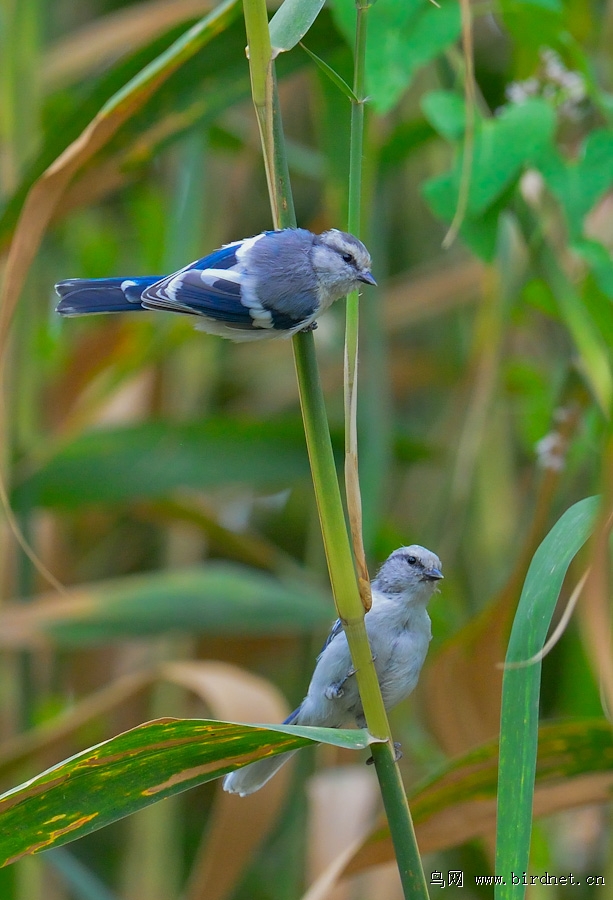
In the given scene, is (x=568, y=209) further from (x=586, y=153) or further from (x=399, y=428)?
(x=399, y=428)

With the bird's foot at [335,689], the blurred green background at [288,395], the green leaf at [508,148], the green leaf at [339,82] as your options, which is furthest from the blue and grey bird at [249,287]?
the bird's foot at [335,689]

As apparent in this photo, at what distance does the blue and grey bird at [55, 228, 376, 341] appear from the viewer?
3.37 ft

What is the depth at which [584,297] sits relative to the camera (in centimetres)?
159

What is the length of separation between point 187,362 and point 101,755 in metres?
1.70

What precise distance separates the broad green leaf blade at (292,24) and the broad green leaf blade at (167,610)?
3.92 ft

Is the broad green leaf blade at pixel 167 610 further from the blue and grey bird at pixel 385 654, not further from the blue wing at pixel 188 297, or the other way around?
the blue wing at pixel 188 297

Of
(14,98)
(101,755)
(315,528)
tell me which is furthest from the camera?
(315,528)

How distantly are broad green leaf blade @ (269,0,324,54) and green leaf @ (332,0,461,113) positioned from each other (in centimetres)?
46

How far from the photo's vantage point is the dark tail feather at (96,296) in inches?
41.5

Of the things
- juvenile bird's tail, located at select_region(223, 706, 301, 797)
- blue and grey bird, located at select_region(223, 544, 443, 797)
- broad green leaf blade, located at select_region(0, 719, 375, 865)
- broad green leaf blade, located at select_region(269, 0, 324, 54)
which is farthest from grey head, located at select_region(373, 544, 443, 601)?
broad green leaf blade, located at select_region(269, 0, 324, 54)

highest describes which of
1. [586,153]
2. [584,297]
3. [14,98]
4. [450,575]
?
[14,98]

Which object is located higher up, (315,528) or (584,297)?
(584,297)

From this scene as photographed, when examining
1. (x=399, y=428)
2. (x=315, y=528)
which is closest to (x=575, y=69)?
(x=399, y=428)

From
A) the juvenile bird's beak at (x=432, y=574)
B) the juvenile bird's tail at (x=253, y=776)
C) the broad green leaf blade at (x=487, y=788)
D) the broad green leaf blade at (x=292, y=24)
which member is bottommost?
the broad green leaf blade at (x=487, y=788)
